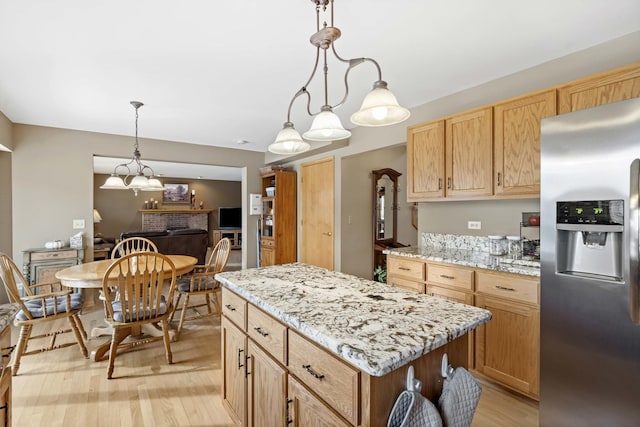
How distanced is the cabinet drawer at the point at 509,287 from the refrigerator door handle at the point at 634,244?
1.74 ft

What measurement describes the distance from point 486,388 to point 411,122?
8.29ft

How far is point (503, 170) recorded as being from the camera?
92.8 inches

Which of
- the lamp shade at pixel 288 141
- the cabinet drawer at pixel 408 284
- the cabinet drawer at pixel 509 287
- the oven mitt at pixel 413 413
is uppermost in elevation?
the lamp shade at pixel 288 141

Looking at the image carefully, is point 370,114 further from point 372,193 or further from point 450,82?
point 372,193

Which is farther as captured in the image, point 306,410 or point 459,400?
point 306,410

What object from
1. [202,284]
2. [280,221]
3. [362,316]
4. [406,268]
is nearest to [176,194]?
[280,221]

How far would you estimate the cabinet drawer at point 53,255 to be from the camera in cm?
377

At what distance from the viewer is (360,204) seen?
15.7 feet

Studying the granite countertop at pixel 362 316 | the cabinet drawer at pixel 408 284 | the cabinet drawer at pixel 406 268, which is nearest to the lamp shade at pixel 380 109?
the granite countertop at pixel 362 316

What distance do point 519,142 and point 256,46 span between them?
1988mm

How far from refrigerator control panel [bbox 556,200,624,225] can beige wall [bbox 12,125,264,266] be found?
5.11m

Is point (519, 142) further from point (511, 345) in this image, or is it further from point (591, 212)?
point (511, 345)

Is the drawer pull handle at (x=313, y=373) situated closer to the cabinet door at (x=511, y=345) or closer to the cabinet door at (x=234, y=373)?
the cabinet door at (x=234, y=373)

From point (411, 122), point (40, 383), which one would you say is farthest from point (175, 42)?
point (40, 383)
